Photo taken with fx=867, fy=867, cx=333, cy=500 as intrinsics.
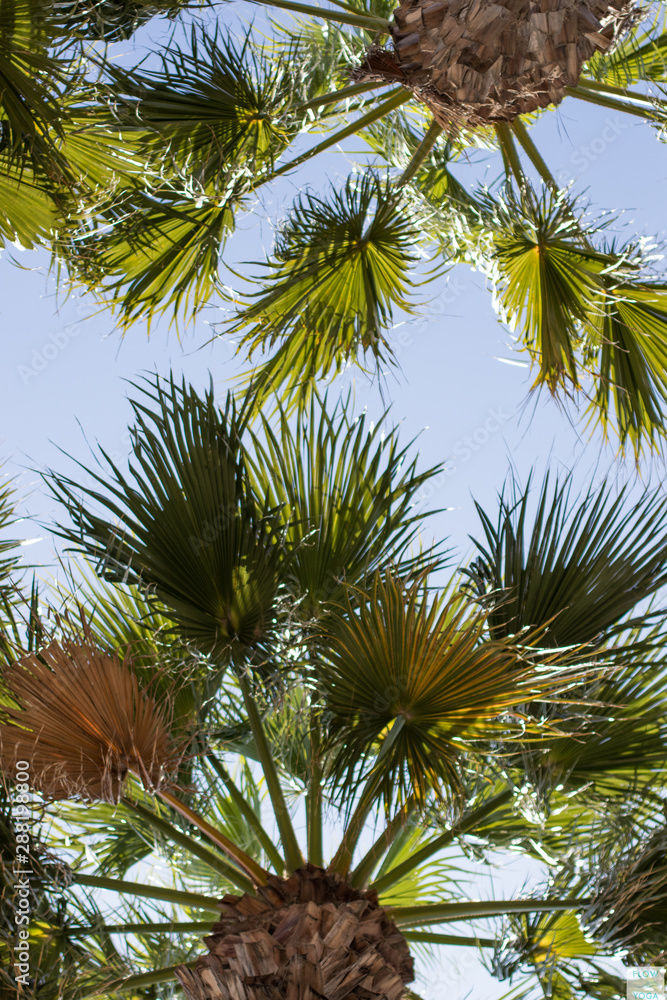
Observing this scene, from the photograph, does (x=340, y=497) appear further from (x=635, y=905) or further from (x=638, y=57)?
(x=638, y=57)

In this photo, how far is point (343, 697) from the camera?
223 centimetres

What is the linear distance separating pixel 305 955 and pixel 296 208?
2424mm

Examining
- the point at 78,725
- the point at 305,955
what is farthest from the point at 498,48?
the point at 305,955

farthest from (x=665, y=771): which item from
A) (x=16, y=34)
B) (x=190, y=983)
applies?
(x=16, y=34)

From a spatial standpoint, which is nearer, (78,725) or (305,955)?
(305,955)

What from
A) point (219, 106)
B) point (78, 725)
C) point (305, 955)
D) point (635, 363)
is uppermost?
point (219, 106)

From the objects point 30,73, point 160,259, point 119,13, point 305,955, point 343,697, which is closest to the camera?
point 305,955

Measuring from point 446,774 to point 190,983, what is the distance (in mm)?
746

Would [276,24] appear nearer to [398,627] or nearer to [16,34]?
[16,34]

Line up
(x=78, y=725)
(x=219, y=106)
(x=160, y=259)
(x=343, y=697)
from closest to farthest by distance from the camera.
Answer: (x=78, y=725) < (x=343, y=697) < (x=219, y=106) < (x=160, y=259)

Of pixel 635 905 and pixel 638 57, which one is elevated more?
pixel 638 57

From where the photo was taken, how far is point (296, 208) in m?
3.16

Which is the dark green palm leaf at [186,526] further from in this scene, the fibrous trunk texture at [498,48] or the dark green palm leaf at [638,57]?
the dark green palm leaf at [638,57]

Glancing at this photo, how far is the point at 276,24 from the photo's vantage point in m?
3.44
